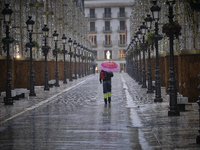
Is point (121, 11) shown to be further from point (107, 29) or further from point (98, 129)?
point (98, 129)

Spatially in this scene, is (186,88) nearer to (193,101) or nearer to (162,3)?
(193,101)

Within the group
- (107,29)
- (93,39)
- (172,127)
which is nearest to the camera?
(172,127)

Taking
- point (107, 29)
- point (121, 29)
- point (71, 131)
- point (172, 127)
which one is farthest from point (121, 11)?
point (71, 131)

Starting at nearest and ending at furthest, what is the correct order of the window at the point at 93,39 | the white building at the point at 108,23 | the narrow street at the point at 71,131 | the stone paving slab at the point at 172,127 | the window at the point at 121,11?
1. the stone paving slab at the point at 172,127
2. the narrow street at the point at 71,131
3. the white building at the point at 108,23
4. the window at the point at 121,11
5. the window at the point at 93,39

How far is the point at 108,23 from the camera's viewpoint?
12212cm

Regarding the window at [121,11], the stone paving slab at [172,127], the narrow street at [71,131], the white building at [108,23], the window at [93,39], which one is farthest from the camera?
the window at [93,39]

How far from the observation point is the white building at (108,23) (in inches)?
4754

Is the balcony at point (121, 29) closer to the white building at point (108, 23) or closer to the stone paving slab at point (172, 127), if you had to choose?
the white building at point (108, 23)

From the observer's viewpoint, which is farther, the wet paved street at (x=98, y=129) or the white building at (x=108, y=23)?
the white building at (x=108, y=23)

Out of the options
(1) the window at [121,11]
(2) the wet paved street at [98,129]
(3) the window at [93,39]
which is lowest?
(2) the wet paved street at [98,129]

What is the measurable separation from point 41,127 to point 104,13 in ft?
363

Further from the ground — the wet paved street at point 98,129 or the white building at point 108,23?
the white building at point 108,23

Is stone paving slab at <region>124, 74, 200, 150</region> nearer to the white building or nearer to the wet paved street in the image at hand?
the wet paved street

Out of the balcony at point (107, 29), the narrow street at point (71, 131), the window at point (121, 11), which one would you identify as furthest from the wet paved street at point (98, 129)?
the window at point (121, 11)
